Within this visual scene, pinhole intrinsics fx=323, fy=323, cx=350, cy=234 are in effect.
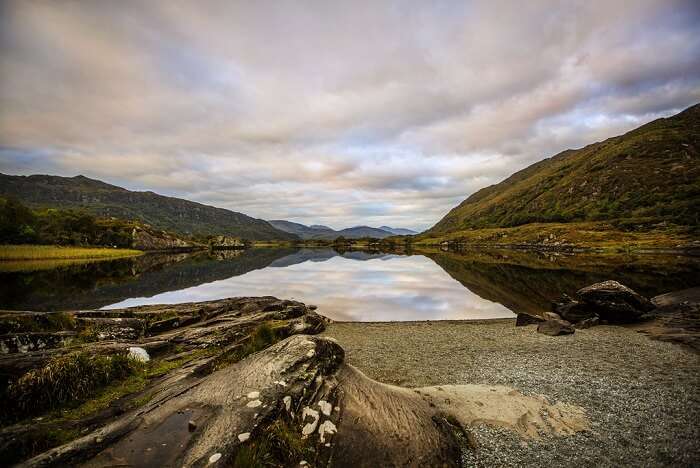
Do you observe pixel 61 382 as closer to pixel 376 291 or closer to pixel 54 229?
pixel 376 291

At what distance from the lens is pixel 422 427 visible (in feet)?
33.6

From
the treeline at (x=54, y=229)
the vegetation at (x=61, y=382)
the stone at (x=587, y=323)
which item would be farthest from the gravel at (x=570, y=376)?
the treeline at (x=54, y=229)

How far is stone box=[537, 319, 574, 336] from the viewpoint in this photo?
24.5m

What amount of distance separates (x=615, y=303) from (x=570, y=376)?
58.8 feet

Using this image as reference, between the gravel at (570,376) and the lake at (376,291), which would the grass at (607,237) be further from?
the gravel at (570,376)

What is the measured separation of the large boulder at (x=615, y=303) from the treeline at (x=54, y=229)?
13631 cm

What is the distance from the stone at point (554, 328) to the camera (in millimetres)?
24500

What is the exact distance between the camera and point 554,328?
82.4 feet

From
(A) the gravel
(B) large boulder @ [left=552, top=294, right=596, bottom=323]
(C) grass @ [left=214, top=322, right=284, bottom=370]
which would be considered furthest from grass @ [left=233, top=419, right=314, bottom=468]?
(B) large boulder @ [left=552, top=294, right=596, bottom=323]

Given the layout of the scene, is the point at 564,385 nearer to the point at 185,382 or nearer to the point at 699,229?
the point at 185,382

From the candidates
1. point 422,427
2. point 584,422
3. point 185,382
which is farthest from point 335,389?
point 584,422

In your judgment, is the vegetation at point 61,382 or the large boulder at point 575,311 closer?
the vegetation at point 61,382

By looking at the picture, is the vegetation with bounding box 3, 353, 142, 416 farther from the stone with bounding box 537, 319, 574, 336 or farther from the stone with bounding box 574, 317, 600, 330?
the stone with bounding box 574, 317, 600, 330

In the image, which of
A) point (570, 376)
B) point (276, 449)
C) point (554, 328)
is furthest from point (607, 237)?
point (276, 449)
